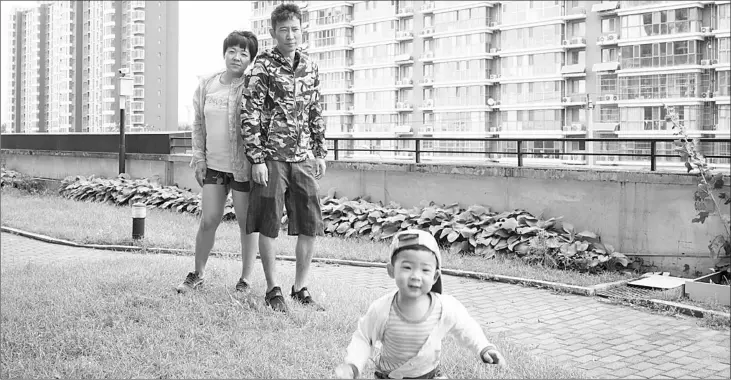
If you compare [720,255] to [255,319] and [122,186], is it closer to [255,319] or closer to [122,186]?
[255,319]

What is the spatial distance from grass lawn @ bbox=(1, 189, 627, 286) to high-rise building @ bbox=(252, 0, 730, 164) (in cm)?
1455

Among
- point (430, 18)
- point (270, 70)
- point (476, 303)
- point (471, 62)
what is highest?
point (430, 18)

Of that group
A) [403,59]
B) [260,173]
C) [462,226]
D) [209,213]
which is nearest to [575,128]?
[403,59]

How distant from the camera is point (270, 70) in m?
3.58

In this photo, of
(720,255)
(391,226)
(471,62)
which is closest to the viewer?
(720,255)

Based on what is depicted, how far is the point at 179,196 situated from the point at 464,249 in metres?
4.78

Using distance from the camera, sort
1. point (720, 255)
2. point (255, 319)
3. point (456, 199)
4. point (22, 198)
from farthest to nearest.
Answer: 1. point (22, 198)
2. point (456, 199)
3. point (720, 255)
4. point (255, 319)

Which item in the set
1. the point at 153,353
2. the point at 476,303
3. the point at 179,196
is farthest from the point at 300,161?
the point at 179,196

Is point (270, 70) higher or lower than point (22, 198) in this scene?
higher

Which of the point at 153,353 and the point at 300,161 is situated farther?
the point at 300,161

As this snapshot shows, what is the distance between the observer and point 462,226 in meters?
7.73

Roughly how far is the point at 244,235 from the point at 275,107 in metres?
0.88

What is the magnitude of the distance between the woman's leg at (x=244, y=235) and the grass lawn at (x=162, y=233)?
2.46 m

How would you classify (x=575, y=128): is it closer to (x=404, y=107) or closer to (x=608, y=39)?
(x=608, y=39)
